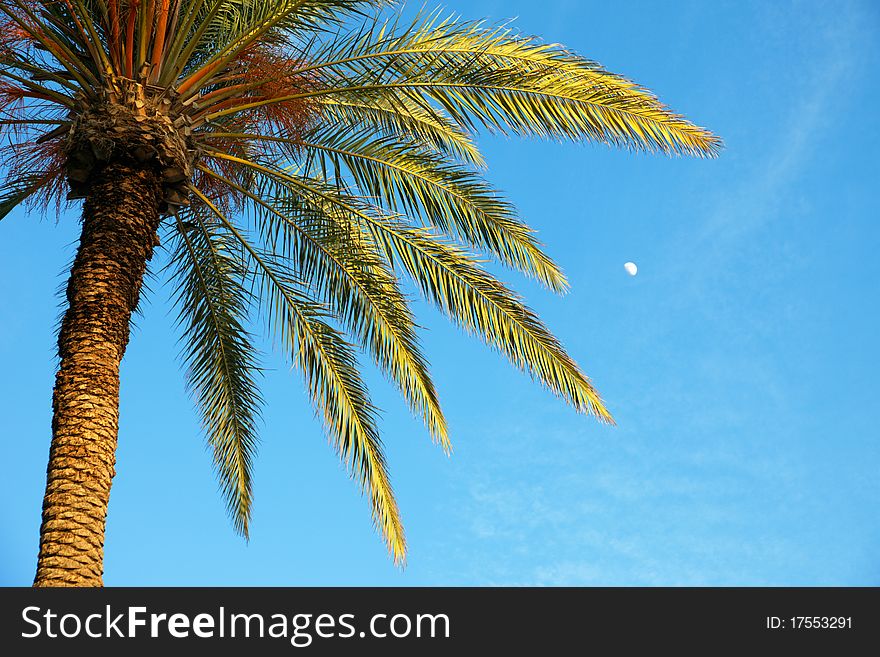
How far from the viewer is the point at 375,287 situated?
30.5 ft

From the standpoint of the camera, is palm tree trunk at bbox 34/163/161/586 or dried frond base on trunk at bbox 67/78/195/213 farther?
dried frond base on trunk at bbox 67/78/195/213

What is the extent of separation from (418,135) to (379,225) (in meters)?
1.12

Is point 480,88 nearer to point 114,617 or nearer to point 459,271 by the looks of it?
point 459,271

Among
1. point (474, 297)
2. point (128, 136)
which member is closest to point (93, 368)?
point (128, 136)

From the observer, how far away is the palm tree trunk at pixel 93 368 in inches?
245

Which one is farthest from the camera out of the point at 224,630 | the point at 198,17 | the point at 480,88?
the point at 198,17

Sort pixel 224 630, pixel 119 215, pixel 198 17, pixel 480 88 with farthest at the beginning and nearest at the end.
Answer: pixel 198 17
pixel 480 88
pixel 119 215
pixel 224 630

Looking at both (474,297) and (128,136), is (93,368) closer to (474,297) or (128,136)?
(128,136)

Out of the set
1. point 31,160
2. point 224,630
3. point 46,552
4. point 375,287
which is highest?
point 31,160

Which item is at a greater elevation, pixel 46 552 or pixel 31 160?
pixel 31 160

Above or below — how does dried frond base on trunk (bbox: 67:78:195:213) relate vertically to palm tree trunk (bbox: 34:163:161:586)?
above

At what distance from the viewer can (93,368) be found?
22.4ft

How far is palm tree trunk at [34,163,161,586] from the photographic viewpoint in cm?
623

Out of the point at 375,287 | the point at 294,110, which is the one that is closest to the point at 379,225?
the point at 375,287
